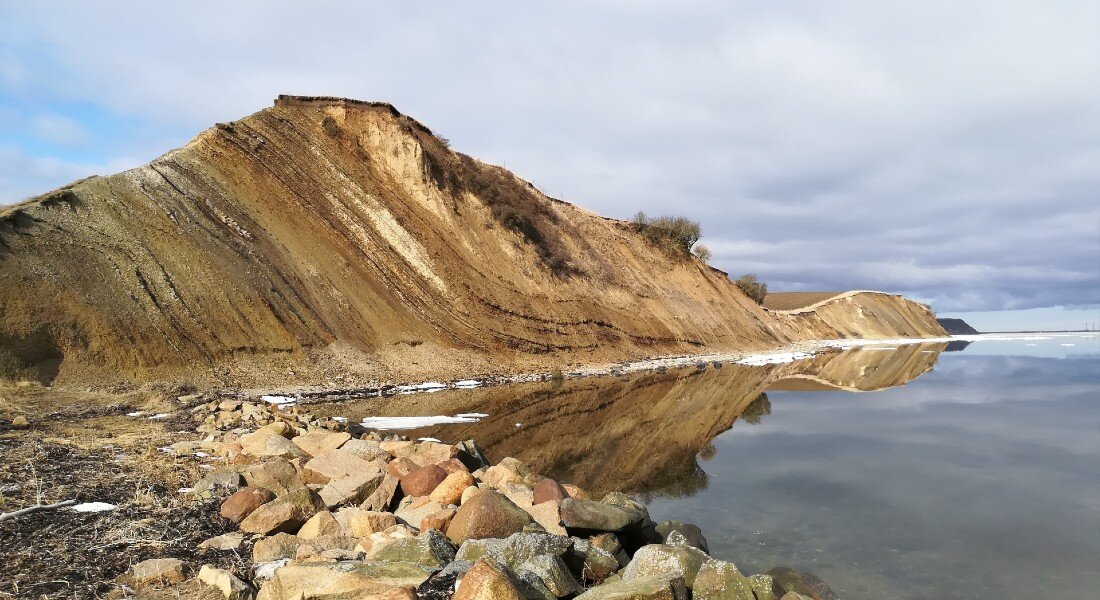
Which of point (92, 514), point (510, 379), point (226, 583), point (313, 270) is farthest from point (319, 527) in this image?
point (313, 270)

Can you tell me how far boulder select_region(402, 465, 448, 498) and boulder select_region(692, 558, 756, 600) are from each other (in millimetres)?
3637

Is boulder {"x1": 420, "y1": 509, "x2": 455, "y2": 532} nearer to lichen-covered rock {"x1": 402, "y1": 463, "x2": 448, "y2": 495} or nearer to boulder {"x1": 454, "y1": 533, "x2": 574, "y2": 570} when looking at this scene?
boulder {"x1": 454, "y1": 533, "x2": 574, "y2": 570}

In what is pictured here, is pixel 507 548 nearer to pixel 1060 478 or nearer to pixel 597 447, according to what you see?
pixel 597 447

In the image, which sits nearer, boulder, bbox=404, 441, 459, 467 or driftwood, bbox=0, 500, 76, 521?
driftwood, bbox=0, 500, 76, 521

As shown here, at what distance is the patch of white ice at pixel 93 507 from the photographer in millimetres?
6645

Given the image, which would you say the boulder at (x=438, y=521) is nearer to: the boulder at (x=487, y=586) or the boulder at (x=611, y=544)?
the boulder at (x=611, y=544)

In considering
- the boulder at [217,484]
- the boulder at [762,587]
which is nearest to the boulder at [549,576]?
the boulder at [762,587]

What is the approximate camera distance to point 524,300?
33.8m

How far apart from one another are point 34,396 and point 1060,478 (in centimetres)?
2097

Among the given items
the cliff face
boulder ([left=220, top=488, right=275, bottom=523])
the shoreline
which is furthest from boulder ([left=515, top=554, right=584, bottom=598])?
the cliff face

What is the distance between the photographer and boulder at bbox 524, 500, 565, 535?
7.11 m

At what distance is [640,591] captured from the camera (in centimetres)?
507

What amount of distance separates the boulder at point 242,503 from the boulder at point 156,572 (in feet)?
4.64

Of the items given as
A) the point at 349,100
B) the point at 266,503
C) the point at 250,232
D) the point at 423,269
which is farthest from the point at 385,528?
the point at 349,100
